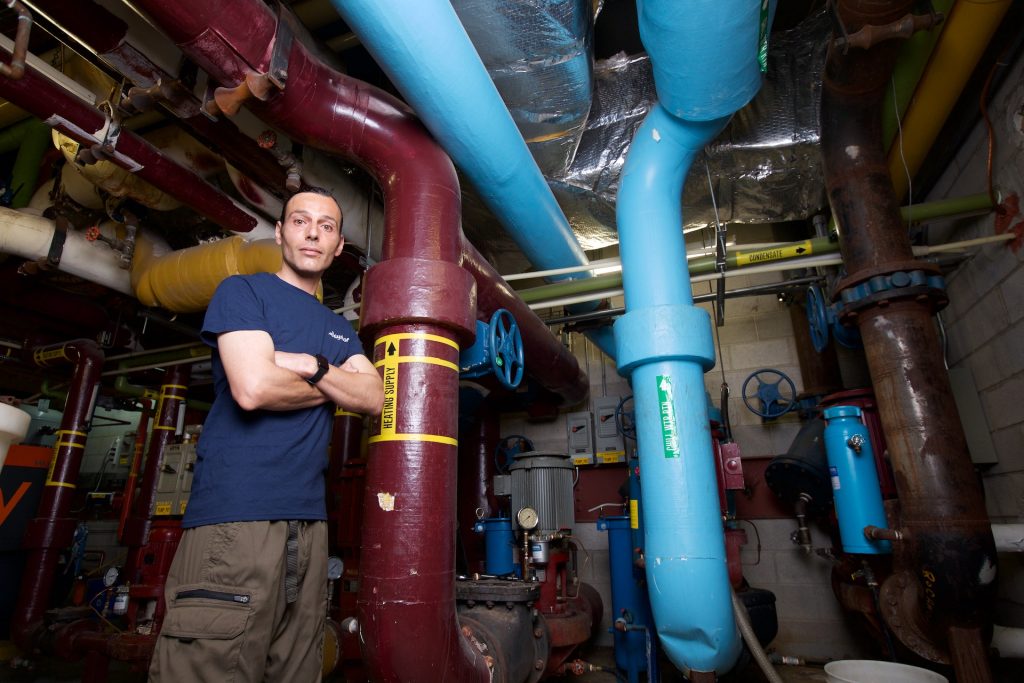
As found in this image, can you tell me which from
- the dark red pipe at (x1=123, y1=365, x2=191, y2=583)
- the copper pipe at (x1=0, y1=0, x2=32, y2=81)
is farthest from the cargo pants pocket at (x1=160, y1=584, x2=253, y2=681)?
the dark red pipe at (x1=123, y1=365, x2=191, y2=583)

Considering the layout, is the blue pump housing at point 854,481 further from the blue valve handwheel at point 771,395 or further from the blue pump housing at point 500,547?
the blue pump housing at point 500,547

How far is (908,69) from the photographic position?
2068 millimetres

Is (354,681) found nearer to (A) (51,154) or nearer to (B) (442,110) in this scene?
(B) (442,110)

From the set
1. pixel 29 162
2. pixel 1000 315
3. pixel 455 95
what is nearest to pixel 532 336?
pixel 455 95

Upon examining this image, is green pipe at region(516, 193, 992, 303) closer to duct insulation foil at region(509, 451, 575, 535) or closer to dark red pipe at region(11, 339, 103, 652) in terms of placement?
duct insulation foil at region(509, 451, 575, 535)

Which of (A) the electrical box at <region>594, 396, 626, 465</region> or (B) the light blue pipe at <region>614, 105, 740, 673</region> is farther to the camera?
(A) the electrical box at <region>594, 396, 626, 465</region>

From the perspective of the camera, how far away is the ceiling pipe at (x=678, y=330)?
5.42 feet

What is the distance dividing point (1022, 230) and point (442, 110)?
7.20 ft

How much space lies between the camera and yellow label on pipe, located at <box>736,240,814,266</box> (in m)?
2.38

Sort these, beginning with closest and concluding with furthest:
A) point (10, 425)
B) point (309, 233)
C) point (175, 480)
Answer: point (10, 425)
point (309, 233)
point (175, 480)

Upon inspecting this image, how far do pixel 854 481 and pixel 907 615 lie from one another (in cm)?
52

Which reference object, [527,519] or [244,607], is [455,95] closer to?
[244,607]

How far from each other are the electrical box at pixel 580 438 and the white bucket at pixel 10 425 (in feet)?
11.0

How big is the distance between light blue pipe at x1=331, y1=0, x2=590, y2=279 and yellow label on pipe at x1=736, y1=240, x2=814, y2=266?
92 centimetres
